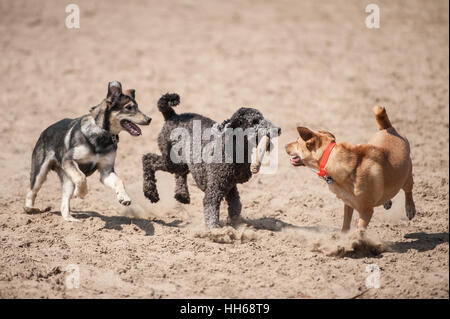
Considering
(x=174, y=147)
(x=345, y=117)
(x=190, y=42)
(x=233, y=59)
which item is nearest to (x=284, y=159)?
(x=345, y=117)

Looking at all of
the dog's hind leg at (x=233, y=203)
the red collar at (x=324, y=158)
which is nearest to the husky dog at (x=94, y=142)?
the dog's hind leg at (x=233, y=203)

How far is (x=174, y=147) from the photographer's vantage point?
6125 mm

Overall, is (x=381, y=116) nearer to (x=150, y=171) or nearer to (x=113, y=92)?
(x=150, y=171)

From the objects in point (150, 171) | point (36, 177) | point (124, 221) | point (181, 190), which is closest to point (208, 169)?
point (181, 190)

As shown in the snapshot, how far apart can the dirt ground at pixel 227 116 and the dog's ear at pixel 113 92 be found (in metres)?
1.51

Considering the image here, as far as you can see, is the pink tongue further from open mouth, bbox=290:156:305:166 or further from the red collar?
the red collar

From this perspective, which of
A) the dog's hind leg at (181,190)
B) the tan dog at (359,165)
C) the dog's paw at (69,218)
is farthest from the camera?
the dog's hind leg at (181,190)

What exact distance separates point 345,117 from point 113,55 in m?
5.77

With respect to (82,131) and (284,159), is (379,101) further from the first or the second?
(82,131)

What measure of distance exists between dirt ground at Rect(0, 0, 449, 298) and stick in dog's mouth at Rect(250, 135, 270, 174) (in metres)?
0.85

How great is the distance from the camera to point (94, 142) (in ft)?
19.9

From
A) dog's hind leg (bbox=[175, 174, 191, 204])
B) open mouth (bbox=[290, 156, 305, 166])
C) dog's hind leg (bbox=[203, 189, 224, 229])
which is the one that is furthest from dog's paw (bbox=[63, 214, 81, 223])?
open mouth (bbox=[290, 156, 305, 166])

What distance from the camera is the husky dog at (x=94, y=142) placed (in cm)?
598

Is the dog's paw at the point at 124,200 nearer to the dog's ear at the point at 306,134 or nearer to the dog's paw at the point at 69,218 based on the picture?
the dog's paw at the point at 69,218
